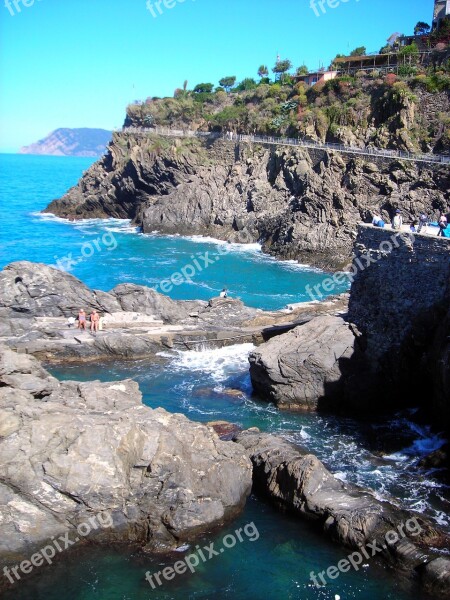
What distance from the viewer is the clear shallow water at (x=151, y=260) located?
4553cm

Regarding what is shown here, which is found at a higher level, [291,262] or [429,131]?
[429,131]

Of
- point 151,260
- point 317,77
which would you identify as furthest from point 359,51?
point 151,260

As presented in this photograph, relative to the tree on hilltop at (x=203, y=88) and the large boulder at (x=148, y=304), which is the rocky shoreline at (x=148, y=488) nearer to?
the large boulder at (x=148, y=304)

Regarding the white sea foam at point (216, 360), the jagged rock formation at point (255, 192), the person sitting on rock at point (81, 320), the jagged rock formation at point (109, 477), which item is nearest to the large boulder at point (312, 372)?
the white sea foam at point (216, 360)

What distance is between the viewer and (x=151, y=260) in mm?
55375

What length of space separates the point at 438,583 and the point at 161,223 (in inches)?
2243

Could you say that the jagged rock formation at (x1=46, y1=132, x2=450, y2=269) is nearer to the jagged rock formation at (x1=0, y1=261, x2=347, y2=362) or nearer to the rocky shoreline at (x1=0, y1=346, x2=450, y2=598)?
the jagged rock formation at (x1=0, y1=261, x2=347, y2=362)

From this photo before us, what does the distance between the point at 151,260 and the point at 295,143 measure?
21.3 meters

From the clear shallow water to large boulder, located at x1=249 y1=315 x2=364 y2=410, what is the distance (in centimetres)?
1569

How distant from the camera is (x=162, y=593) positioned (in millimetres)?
14242

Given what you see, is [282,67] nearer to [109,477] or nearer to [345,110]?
[345,110]

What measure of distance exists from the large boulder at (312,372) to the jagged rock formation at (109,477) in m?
6.32

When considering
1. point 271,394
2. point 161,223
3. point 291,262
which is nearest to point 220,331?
point 271,394

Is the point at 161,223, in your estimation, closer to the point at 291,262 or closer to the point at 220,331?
the point at 291,262
